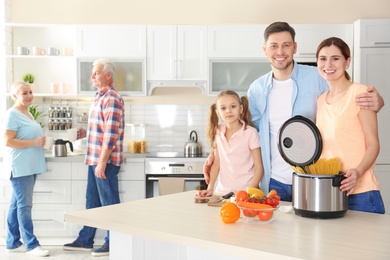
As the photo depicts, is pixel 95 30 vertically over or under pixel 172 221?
over

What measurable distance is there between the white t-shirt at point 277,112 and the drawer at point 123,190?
7.99 ft

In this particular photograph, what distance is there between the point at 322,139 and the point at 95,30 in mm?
3456

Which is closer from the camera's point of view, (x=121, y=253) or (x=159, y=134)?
(x=121, y=253)

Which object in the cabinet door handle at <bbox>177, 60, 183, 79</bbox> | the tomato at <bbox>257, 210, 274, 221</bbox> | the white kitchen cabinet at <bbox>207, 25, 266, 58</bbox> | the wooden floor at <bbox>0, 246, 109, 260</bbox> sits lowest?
the wooden floor at <bbox>0, 246, 109, 260</bbox>

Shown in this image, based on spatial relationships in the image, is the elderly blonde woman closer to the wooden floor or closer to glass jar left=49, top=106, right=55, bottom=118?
the wooden floor

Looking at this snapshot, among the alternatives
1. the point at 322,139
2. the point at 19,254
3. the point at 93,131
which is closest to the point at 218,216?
the point at 322,139

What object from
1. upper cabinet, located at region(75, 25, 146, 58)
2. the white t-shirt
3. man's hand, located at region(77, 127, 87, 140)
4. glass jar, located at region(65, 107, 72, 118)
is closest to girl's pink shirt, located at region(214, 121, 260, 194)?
the white t-shirt

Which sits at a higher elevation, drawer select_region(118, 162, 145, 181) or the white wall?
the white wall

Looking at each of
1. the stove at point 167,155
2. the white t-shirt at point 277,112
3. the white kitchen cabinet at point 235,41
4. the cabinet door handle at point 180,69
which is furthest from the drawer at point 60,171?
the white t-shirt at point 277,112

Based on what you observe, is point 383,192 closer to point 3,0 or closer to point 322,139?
point 322,139

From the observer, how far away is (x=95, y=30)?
17.9 ft

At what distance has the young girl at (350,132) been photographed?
247 centimetres

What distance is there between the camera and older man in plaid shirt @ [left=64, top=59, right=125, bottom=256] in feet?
15.1

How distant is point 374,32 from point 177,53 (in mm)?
1801
